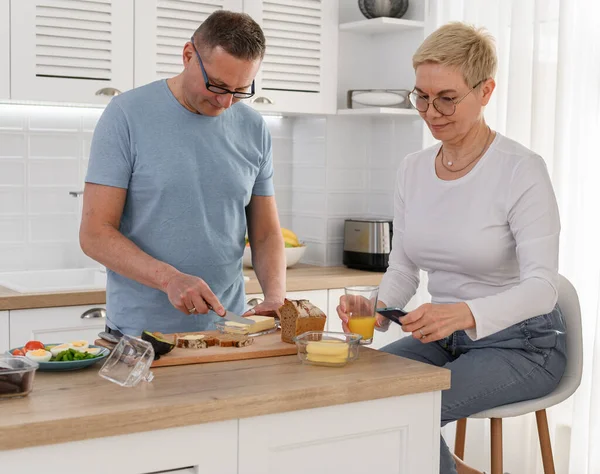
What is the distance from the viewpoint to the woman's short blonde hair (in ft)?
7.72

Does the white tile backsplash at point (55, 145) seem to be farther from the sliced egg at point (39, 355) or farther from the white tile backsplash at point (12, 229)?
the sliced egg at point (39, 355)

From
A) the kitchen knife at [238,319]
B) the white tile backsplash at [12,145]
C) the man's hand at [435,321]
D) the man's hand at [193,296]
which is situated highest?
the white tile backsplash at [12,145]

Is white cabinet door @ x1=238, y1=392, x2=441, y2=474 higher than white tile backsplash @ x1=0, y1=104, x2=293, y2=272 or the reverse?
the reverse

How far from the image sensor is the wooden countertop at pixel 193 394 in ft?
5.09

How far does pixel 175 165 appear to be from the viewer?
2.48 m

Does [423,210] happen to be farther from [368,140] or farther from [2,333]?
[368,140]

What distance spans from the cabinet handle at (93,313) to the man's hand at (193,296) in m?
1.18

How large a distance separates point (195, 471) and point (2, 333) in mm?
1651

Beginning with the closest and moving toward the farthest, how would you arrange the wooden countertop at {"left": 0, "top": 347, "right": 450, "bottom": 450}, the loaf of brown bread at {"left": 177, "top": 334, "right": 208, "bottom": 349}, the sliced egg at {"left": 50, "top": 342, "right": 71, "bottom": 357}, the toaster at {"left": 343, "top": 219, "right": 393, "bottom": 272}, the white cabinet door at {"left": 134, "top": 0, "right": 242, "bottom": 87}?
the wooden countertop at {"left": 0, "top": 347, "right": 450, "bottom": 450}
the sliced egg at {"left": 50, "top": 342, "right": 71, "bottom": 357}
the loaf of brown bread at {"left": 177, "top": 334, "right": 208, "bottom": 349}
the white cabinet door at {"left": 134, "top": 0, "right": 242, "bottom": 87}
the toaster at {"left": 343, "top": 219, "right": 393, "bottom": 272}

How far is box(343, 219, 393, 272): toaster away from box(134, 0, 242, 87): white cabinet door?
110cm

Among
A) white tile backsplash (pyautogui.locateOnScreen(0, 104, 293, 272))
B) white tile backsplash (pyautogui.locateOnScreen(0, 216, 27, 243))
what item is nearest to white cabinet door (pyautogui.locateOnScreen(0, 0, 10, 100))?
white tile backsplash (pyautogui.locateOnScreen(0, 104, 293, 272))

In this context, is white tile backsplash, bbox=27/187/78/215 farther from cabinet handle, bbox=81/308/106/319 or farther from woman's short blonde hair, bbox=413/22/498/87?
woman's short blonde hair, bbox=413/22/498/87

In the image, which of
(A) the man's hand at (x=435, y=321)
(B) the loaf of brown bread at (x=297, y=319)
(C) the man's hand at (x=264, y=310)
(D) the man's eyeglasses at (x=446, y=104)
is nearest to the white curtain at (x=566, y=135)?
(D) the man's eyeglasses at (x=446, y=104)

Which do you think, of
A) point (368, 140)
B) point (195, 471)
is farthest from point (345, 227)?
point (195, 471)
